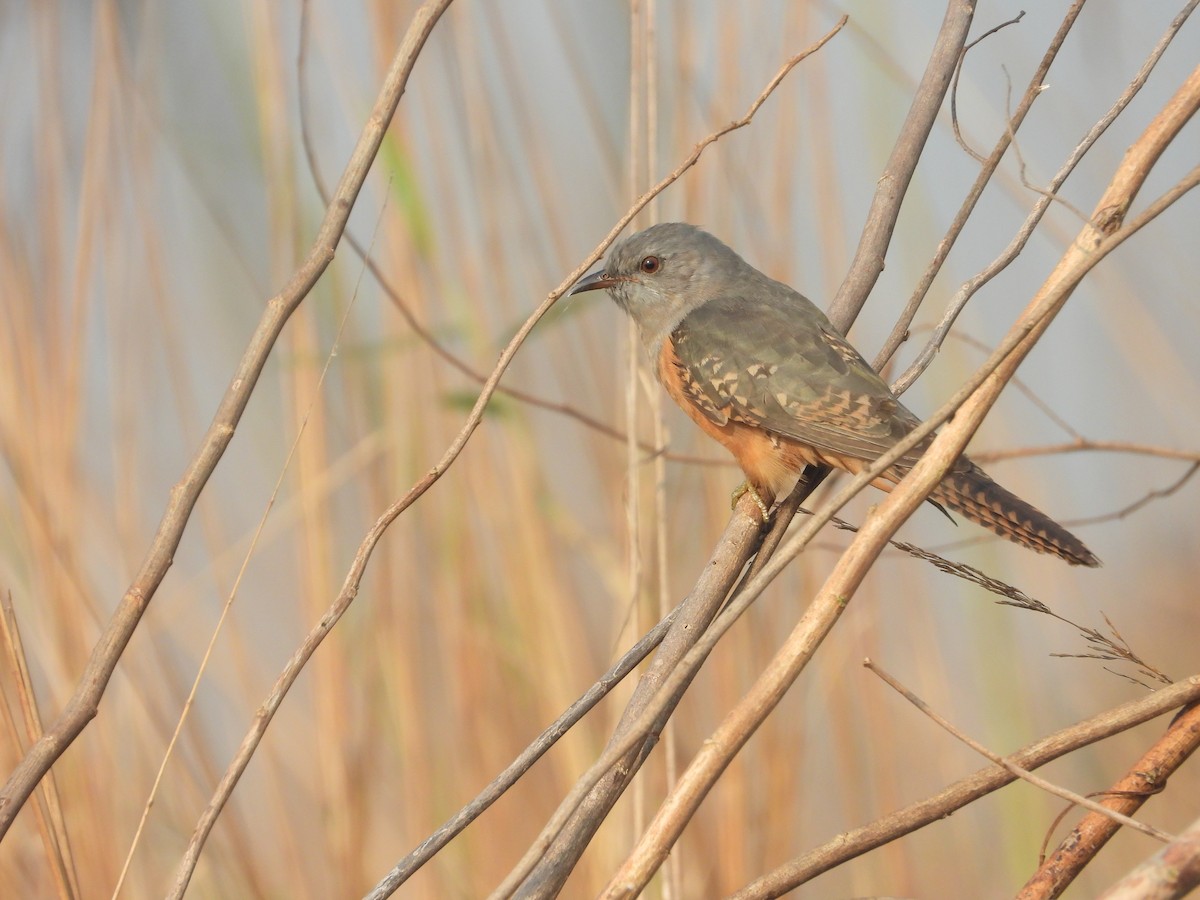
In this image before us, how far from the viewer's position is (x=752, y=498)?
1950mm

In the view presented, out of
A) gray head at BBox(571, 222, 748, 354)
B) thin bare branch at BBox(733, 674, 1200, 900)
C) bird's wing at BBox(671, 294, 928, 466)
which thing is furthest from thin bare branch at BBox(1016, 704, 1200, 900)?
gray head at BBox(571, 222, 748, 354)

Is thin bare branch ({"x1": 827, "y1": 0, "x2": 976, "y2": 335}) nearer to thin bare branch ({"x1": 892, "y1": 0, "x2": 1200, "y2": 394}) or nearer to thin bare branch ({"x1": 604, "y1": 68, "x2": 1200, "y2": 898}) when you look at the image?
thin bare branch ({"x1": 892, "y1": 0, "x2": 1200, "y2": 394})

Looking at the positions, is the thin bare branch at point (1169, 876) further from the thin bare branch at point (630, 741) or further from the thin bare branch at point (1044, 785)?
the thin bare branch at point (630, 741)

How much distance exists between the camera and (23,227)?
7.53 ft

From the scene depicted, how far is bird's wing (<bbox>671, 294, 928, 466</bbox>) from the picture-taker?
7.34ft

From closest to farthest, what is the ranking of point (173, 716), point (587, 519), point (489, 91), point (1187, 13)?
point (1187, 13), point (173, 716), point (489, 91), point (587, 519)

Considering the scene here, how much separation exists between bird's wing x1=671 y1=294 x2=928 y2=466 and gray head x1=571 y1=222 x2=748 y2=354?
10 centimetres

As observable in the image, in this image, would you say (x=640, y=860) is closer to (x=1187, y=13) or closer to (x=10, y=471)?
(x=1187, y=13)

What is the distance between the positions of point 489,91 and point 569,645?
1.33 meters

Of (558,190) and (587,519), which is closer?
(558,190)

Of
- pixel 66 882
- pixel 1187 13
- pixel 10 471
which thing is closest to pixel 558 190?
pixel 10 471

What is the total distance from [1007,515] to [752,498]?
17.4 inches

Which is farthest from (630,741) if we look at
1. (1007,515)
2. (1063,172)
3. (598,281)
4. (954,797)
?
(598,281)

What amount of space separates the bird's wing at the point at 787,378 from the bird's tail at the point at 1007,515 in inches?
4.8
